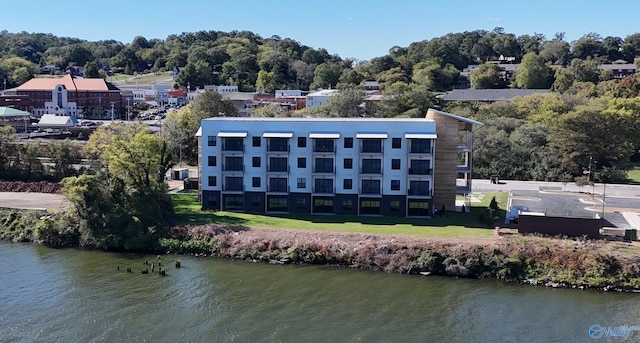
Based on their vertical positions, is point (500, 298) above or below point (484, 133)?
below

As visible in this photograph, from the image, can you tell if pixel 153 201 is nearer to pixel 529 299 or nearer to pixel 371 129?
pixel 371 129

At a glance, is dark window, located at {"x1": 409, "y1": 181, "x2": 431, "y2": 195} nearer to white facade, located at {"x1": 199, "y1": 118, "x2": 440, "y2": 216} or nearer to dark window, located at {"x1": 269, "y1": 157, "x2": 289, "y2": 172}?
white facade, located at {"x1": 199, "y1": 118, "x2": 440, "y2": 216}

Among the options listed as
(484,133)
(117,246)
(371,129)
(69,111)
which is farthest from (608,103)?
(69,111)

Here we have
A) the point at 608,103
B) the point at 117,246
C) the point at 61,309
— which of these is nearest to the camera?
the point at 61,309

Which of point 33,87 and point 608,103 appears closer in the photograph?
point 608,103

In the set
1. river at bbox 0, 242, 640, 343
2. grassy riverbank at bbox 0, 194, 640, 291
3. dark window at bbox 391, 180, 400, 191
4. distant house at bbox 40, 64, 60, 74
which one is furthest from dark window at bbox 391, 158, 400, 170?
distant house at bbox 40, 64, 60, 74

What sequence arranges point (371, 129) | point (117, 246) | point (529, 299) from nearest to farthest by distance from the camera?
point (529, 299)
point (117, 246)
point (371, 129)
